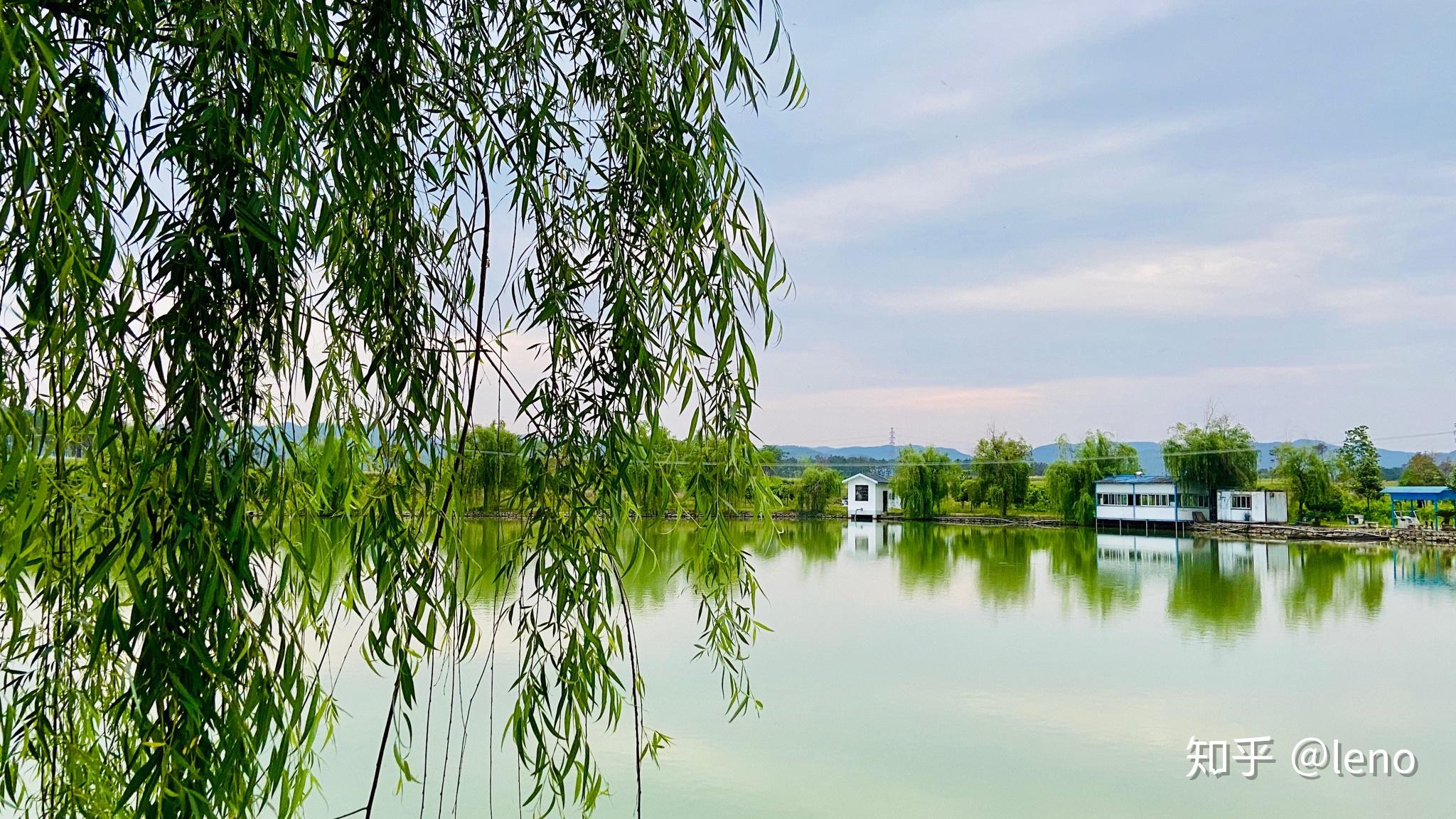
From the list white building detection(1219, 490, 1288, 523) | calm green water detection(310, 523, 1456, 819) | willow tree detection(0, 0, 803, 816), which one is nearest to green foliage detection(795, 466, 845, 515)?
white building detection(1219, 490, 1288, 523)

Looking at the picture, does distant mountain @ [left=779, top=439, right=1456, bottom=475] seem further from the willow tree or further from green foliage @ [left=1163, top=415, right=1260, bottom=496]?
the willow tree

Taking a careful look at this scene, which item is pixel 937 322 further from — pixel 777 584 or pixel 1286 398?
pixel 777 584

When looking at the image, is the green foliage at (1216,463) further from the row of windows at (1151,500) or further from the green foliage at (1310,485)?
the green foliage at (1310,485)

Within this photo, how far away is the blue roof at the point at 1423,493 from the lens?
19.4m

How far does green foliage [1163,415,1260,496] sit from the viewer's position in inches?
931

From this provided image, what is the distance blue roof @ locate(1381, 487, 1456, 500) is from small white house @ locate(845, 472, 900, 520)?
11.3 m

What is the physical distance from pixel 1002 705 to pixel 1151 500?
1862 cm

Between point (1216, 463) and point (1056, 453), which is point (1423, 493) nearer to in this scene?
point (1216, 463)

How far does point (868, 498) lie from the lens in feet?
85.9

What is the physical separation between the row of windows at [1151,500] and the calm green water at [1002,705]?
35.6ft

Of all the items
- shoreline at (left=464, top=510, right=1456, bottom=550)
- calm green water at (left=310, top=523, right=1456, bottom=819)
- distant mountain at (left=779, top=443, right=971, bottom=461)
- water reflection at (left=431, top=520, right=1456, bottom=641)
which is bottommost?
calm green water at (left=310, top=523, right=1456, bottom=819)

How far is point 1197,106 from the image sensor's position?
83.6 ft

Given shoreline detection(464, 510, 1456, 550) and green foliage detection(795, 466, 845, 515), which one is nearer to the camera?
shoreline detection(464, 510, 1456, 550)

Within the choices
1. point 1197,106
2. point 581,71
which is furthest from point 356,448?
point 1197,106
